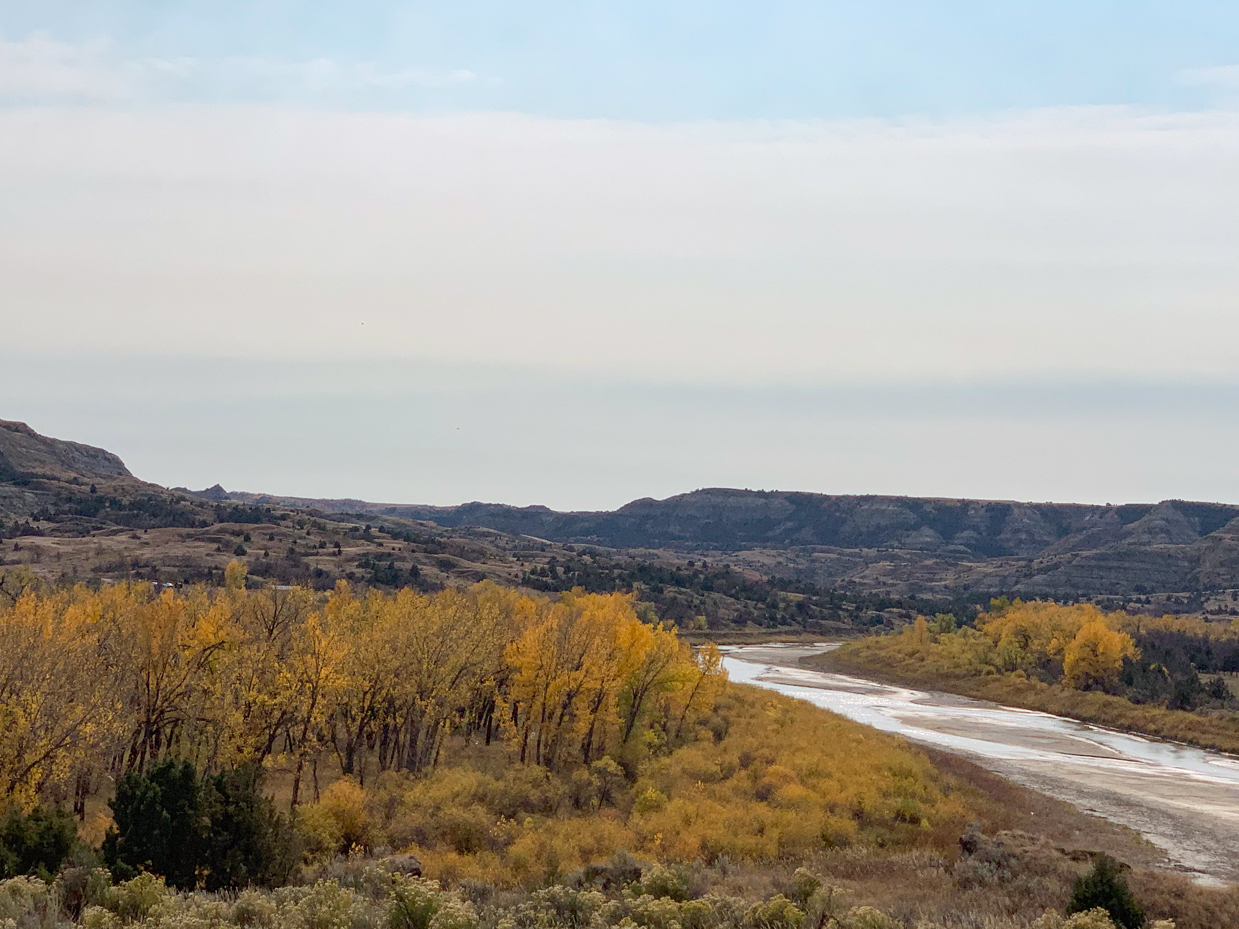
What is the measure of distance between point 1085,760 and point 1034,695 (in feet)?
104

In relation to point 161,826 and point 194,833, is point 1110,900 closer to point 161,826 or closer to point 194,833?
point 194,833

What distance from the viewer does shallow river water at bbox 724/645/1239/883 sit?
1576 inches

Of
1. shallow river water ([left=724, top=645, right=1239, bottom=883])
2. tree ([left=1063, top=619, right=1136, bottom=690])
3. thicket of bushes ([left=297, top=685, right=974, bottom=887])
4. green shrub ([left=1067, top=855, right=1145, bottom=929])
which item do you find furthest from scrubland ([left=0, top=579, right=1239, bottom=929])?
tree ([left=1063, top=619, right=1136, bottom=690])

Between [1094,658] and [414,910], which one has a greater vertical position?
[414,910]

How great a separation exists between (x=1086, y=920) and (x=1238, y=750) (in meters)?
58.2

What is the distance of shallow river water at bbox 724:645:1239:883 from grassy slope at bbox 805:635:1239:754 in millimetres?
2217

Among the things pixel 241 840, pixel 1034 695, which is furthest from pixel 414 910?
pixel 1034 695

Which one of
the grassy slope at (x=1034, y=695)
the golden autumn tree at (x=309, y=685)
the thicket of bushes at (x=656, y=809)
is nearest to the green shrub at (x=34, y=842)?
the golden autumn tree at (x=309, y=685)

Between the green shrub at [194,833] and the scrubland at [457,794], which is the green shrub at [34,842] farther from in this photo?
the green shrub at [194,833]

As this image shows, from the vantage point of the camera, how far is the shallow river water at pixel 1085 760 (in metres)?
40.0

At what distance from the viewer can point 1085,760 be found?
58.5 m

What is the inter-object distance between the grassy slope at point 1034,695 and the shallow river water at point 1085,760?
2217mm

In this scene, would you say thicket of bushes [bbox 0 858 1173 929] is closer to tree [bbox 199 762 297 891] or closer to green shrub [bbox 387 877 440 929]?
green shrub [bbox 387 877 440 929]

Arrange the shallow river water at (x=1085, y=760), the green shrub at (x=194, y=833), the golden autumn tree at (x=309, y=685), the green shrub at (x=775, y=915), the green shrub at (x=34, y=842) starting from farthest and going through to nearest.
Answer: the shallow river water at (x=1085, y=760) < the golden autumn tree at (x=309, y=685) < the green shrub at (x=194, y=833) < the green shrub at (x=34, y=842) < the green shrub at (x=775, y=915)
